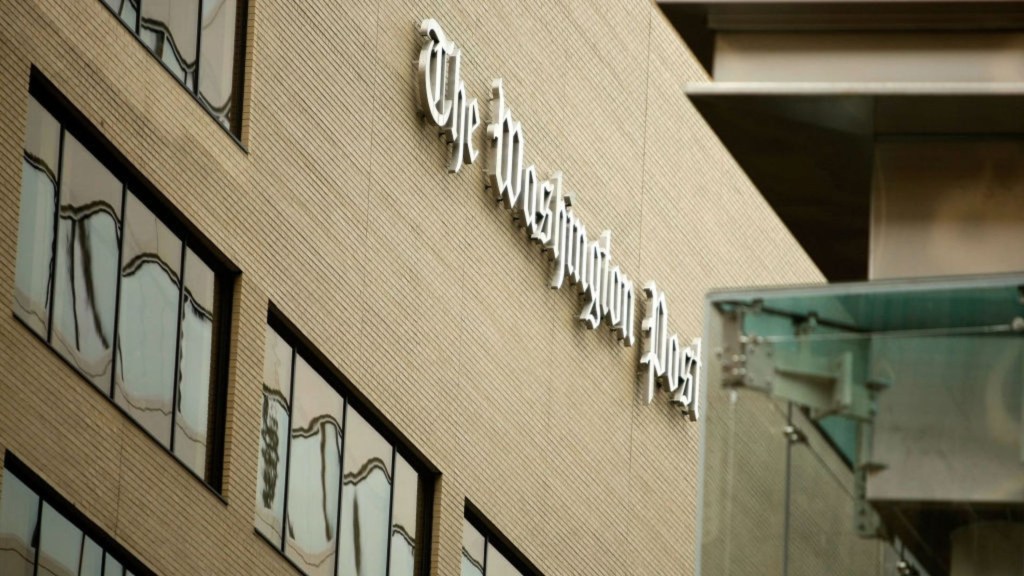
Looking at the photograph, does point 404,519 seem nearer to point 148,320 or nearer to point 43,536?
point 148,320

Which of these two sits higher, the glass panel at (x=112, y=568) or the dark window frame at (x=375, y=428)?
the dark window frame at (x=375, y=428)

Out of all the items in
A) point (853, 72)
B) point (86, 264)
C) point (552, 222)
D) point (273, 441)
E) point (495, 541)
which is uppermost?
point (552, 222)

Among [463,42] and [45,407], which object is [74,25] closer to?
[45,407]

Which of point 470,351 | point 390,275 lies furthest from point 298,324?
point 470,351

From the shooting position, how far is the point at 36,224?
2434 cm

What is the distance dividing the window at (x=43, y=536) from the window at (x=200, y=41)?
5.68 m

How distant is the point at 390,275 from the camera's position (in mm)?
32812

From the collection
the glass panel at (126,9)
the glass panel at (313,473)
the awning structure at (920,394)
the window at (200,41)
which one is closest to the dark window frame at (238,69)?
the window at (200,41)

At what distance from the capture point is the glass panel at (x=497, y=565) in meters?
36.0

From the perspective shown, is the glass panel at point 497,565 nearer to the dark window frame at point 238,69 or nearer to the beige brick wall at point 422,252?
the beige brick wall at point 422,252

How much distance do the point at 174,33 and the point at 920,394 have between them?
54.9 ft

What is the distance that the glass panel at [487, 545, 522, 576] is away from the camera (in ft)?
118

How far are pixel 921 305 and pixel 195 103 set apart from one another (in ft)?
54.4

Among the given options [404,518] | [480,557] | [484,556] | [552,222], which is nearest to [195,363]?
[404,518]
